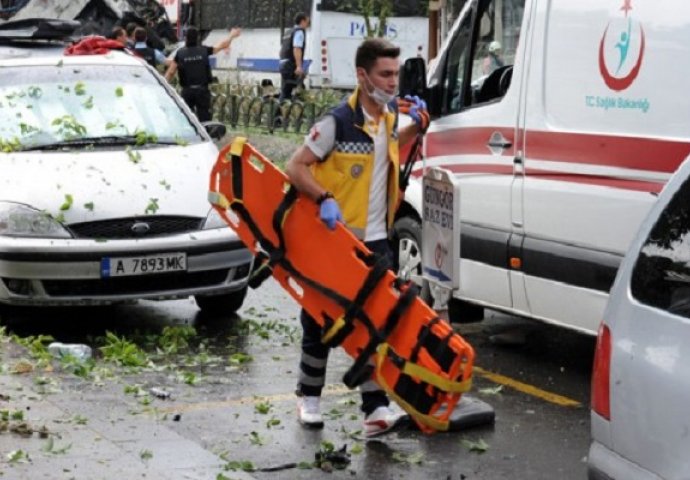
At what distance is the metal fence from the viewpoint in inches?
957

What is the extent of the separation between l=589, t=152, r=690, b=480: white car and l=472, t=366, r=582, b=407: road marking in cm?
322

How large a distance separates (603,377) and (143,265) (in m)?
5.05

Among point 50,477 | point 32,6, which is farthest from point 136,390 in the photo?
point 32,6

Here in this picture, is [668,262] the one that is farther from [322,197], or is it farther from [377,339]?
[322,197]

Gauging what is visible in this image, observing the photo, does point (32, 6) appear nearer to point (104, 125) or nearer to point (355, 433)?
point (104, 125)

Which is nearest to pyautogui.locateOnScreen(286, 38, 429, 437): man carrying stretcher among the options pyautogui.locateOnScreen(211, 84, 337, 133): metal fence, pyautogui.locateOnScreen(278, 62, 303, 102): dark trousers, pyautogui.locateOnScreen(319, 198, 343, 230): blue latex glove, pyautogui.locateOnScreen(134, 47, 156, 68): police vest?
pyautogui.locateOnScreen(319, 198, 343, 230): blue latex glove

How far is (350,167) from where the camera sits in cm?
722

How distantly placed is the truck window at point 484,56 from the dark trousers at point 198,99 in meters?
11.9

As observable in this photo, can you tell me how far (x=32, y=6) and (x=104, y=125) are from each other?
2227 cm

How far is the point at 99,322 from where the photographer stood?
33.8ft

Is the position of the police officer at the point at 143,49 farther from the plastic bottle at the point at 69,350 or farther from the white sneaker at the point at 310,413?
the white sneaker at the point at 310,413

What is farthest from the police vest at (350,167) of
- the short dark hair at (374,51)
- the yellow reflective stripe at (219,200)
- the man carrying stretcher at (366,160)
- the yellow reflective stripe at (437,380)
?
the yellow reflective stripe at (437,380)

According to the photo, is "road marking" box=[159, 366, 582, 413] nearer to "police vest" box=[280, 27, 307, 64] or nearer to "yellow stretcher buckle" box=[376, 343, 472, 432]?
"yellow stretcher buckle" box=[376, 343, 472, 432]

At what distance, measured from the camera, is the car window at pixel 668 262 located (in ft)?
15.1
